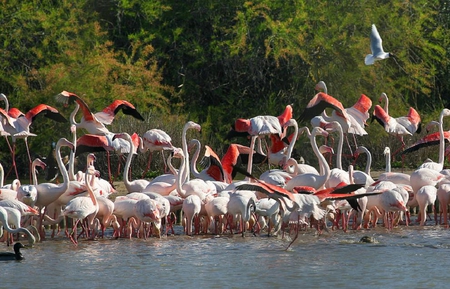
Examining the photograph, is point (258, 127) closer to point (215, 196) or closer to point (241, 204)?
point (215, 196)

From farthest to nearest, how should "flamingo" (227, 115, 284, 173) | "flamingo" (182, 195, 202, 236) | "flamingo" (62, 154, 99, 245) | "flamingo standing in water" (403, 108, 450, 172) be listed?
"flamingo standing in water" (403, 108, 450, 172)
"flamingo" (227, 115, 284, 173)
"flamingo" (182, 195, 202, 236)
"flamingo" (62, 154, 99, 245)

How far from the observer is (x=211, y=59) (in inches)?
945

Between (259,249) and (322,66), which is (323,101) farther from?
(322,66)

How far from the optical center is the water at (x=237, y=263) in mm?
9367

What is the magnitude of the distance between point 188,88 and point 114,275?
1488 cm

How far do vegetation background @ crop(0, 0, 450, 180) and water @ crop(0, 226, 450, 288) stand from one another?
28.3ft

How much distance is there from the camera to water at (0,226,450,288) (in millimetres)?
9367

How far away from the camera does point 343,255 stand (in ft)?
35.8

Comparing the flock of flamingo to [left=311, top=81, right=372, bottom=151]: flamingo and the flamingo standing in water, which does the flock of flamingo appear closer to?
the flamingo standing in water

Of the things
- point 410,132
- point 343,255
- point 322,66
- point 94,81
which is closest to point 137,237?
point 343,255

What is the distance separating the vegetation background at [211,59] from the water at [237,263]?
28.3 feet

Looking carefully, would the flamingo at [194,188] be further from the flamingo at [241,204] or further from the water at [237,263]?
the flamingo at [241,204]

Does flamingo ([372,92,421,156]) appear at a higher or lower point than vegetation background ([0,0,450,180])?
lower

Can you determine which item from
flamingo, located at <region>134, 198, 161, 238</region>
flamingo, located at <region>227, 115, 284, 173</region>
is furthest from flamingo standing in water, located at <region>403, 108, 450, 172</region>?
flamingo, located at <region>134, 198, 161, 238</region>
